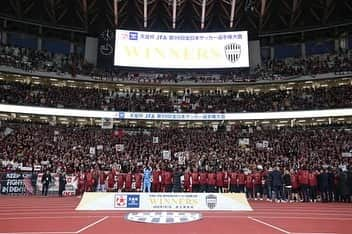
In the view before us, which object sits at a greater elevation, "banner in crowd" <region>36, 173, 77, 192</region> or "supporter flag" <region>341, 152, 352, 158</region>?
"supporter flag" <region>341, 152, 352, 158</region>

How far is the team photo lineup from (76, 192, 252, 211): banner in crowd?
12.3 metres

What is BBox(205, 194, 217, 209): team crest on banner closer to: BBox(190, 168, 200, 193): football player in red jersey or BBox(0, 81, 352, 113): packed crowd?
BBox(190, 168, 200, 193): football player in red jersey

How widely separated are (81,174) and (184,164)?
33.4 feet

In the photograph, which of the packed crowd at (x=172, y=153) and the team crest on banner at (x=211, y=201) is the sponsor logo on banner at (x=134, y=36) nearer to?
the packed crowd at (x=172, y=153)

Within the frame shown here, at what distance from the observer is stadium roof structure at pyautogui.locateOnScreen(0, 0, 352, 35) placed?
39.0m

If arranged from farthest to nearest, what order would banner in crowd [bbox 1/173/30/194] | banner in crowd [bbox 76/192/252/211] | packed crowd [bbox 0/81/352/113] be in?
packed crowd [bbox 0/81/352/113]
banner in crowd [bbox 1/173/30/194]
banner in crowd [bbox 76/192/252/211]

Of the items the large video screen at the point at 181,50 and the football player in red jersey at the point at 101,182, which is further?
the large video screen at the point at 181,50

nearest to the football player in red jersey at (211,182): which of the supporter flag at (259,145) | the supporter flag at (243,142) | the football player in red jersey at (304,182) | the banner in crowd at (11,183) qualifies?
the football player in red jersey at (304,182)

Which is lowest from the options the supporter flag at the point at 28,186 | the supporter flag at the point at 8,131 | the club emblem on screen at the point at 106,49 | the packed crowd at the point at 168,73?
the supporter flag at the point at 28,186

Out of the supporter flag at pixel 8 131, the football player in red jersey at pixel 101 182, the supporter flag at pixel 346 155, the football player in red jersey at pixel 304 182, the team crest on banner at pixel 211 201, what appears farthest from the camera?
the supporter flag at pixel 8 131

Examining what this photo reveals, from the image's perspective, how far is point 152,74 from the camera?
4116 centimetres

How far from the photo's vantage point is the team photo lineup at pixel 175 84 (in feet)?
111

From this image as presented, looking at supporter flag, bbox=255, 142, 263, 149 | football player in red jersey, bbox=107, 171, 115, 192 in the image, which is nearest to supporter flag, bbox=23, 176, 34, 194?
football player in red jersey, bbox=107, 171, 115, 192

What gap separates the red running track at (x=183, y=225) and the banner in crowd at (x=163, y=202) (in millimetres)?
657
